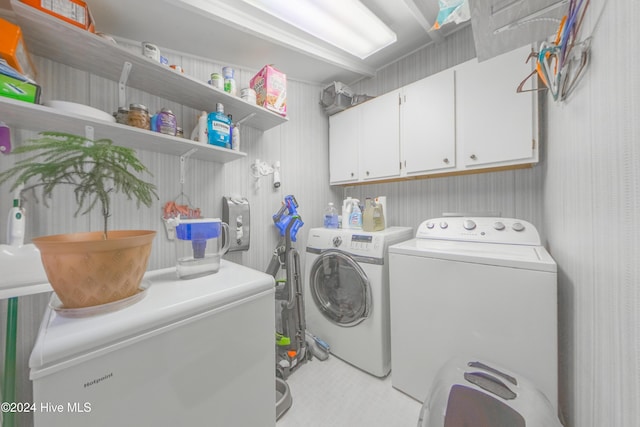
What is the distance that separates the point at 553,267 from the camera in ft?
3.10

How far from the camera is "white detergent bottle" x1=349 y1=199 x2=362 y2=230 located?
191 centimetres

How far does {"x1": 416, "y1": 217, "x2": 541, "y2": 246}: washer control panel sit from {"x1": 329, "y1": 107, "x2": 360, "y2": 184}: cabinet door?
88 centimetres

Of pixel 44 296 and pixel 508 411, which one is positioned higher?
pixel 44 296

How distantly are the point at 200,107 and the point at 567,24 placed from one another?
5.86 ft

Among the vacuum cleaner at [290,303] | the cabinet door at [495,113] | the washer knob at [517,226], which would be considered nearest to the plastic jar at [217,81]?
the vacuum cleaner at [290,303]

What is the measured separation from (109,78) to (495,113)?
2306mm

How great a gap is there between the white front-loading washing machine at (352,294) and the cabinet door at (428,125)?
62 centimetres

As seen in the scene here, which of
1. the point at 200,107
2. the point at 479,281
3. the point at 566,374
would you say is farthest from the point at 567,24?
the point at 200,107

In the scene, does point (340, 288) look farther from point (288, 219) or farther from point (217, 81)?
point (217, 81)

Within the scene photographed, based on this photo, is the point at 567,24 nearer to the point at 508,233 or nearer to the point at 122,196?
the point at 508,233

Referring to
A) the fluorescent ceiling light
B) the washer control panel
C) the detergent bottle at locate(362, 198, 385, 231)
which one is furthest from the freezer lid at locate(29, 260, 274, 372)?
the fluorescent ceiling light

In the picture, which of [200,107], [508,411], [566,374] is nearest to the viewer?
[508,411]

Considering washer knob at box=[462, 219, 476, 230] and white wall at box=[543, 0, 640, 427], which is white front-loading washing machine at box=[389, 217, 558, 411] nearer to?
washer knob at box=[462, 219, 476, 230]

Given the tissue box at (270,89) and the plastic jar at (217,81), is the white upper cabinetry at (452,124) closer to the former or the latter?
the tissue box at (270,89)
